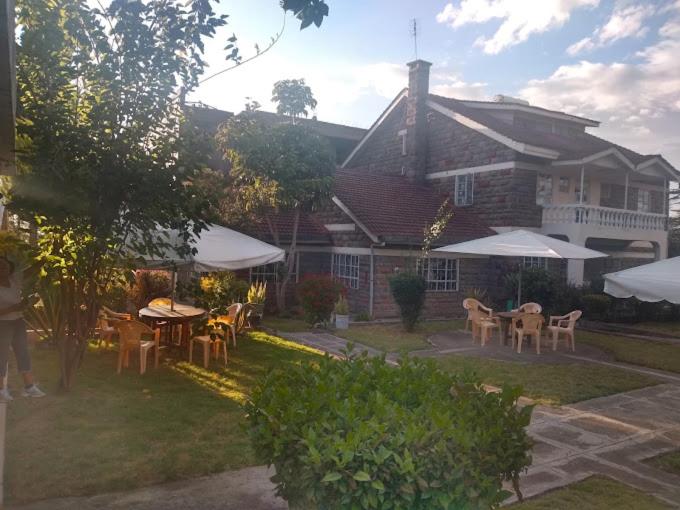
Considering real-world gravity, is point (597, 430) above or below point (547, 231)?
below

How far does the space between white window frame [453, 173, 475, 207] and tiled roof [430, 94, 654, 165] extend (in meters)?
2.11

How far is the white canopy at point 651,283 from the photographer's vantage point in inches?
283

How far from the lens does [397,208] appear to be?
766 inches

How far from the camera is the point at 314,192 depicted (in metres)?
16.7

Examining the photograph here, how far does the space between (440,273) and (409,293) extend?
452cm

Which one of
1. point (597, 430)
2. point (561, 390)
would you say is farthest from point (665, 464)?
point (561, 390)

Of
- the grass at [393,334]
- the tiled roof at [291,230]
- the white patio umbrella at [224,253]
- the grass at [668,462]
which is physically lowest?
the grass at [668,462]

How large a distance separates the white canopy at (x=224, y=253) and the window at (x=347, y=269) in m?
6.98

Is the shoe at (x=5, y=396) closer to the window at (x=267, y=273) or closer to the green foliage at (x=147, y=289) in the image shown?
the green foliage at (x=147, y=289)

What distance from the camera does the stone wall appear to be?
19234 millimetres

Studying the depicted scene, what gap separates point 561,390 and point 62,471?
7.16 metres

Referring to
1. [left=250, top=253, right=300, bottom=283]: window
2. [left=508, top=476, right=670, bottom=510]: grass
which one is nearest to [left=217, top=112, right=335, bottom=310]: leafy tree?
[left=250, top=253, right=300, bottom=283]: window

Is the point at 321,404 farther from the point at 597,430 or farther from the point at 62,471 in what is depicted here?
the point at 597,430

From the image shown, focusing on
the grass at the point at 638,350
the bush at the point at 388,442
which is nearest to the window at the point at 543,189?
the grass at the point at 638,350
